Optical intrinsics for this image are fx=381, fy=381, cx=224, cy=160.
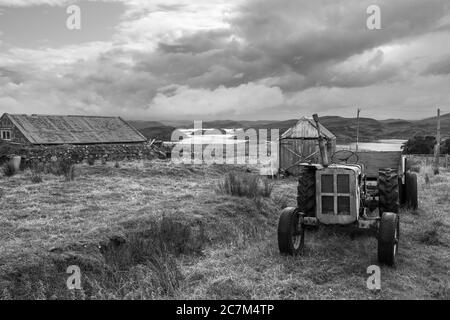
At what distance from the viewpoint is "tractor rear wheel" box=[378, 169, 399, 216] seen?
7.81 metres

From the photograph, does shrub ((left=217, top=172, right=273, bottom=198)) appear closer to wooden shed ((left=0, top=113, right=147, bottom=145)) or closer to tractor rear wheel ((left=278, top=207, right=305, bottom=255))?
tractor rear wheel ((left=278, top=207, right=305, bottom=255))

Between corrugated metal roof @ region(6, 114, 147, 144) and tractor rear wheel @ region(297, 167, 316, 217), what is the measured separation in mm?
20551

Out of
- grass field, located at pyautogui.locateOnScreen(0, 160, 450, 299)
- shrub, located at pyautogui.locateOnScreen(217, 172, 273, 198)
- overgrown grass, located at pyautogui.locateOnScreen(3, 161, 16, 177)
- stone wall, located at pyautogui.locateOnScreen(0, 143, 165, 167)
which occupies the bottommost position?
grass field, located at pyautogui.locateOnScreen(0, 160, 450, 299)

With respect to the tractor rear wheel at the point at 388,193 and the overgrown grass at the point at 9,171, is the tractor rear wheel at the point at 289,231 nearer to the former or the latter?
the tractor rear wheel at the point at 388,193

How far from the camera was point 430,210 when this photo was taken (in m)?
10.8

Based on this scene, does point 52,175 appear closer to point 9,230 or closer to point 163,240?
point 9,230

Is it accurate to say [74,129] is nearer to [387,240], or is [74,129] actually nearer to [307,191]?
[307,191]

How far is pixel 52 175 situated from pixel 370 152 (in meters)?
12.0

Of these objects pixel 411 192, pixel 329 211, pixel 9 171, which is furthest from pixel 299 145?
pixel 9 171

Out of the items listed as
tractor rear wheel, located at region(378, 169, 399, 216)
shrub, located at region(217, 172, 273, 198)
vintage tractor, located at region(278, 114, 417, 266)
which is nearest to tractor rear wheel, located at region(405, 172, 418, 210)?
tractor rear wheel, located at region(378, 169, 399, 216)

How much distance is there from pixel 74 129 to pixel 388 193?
76.5 ft

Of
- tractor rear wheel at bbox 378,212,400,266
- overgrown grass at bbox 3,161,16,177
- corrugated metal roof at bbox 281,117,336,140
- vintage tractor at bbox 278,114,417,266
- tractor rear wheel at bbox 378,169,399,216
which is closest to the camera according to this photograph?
tractor rear wheel at bbox 378,212,400,266

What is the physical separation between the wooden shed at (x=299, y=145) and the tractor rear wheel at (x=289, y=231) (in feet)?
39.6
